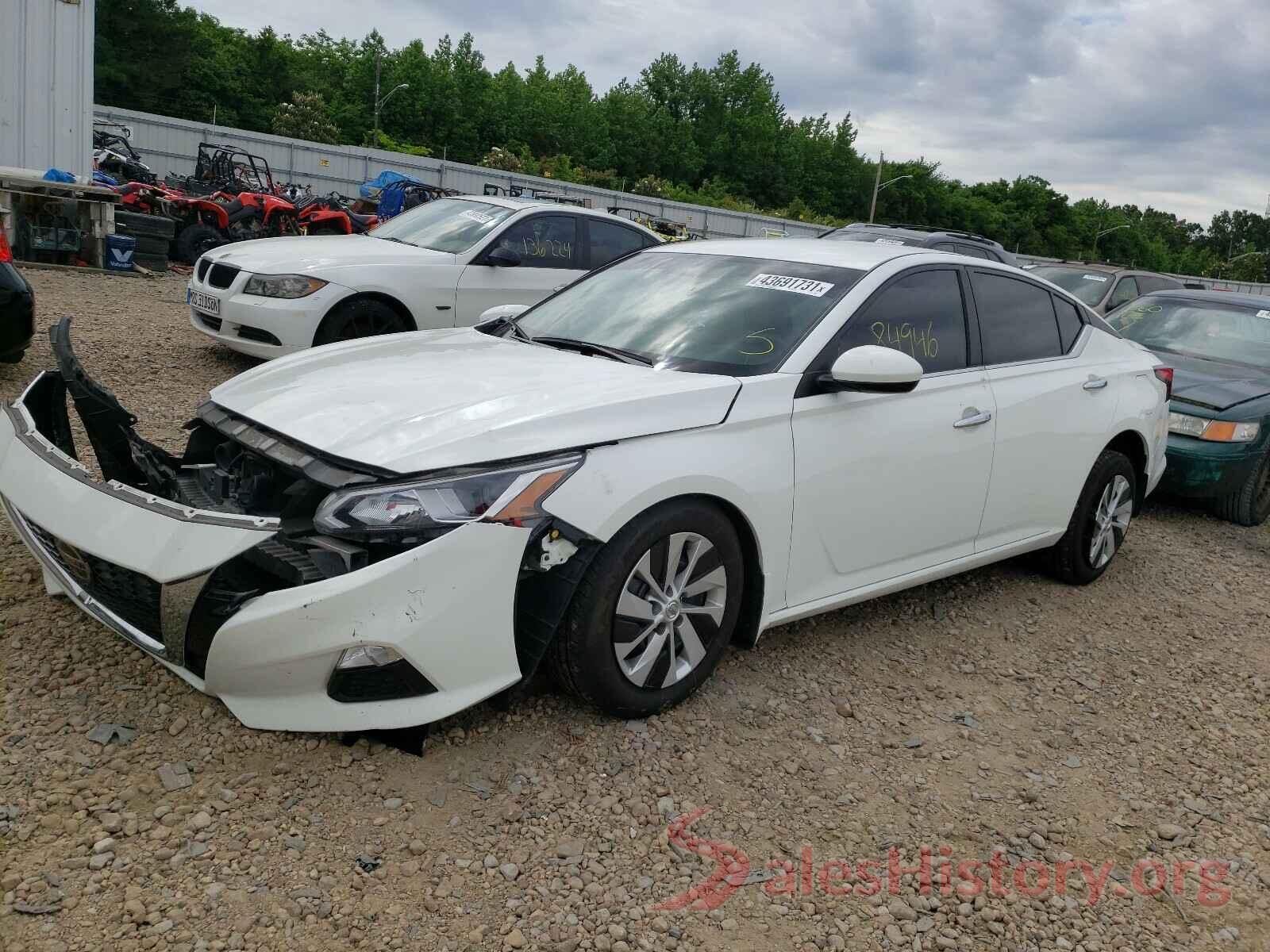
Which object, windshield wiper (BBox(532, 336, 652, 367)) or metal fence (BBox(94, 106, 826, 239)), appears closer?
windshield wiper (BBox(532, 336, 652, 367))

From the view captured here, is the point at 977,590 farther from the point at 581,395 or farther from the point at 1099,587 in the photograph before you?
the point at 581,395

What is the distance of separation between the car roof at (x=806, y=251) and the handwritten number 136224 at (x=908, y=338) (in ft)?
0.86

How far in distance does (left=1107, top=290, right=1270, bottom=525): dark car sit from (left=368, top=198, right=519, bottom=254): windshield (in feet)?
16.9

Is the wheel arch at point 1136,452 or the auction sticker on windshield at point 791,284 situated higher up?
the auction sticker on windshield at point 791,284

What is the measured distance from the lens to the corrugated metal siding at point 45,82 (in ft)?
44.4

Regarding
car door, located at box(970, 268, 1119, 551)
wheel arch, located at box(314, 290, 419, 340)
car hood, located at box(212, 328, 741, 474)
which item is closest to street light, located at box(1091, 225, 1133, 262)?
wheel arch, located at box(314, 290, 419, 340)

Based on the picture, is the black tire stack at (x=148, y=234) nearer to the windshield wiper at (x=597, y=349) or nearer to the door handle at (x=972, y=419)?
the windshield wiper at (x=597, y=349)

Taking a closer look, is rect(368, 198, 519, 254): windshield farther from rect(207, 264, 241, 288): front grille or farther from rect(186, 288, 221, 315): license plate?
rect(186, 288, 221, 315): license plate

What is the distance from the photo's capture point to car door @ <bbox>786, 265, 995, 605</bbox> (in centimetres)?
357

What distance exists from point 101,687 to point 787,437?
2.26 meters

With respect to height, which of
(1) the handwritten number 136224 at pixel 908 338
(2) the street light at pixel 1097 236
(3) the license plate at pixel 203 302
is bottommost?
(3) the license plate at pixel 203 302

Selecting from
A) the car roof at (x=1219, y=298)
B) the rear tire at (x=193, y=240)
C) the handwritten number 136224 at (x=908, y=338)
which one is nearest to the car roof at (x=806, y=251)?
the handwritten number 136224 at (x=908, y=338)

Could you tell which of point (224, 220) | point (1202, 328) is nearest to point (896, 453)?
point (1202, 328)

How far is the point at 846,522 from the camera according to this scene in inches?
145
